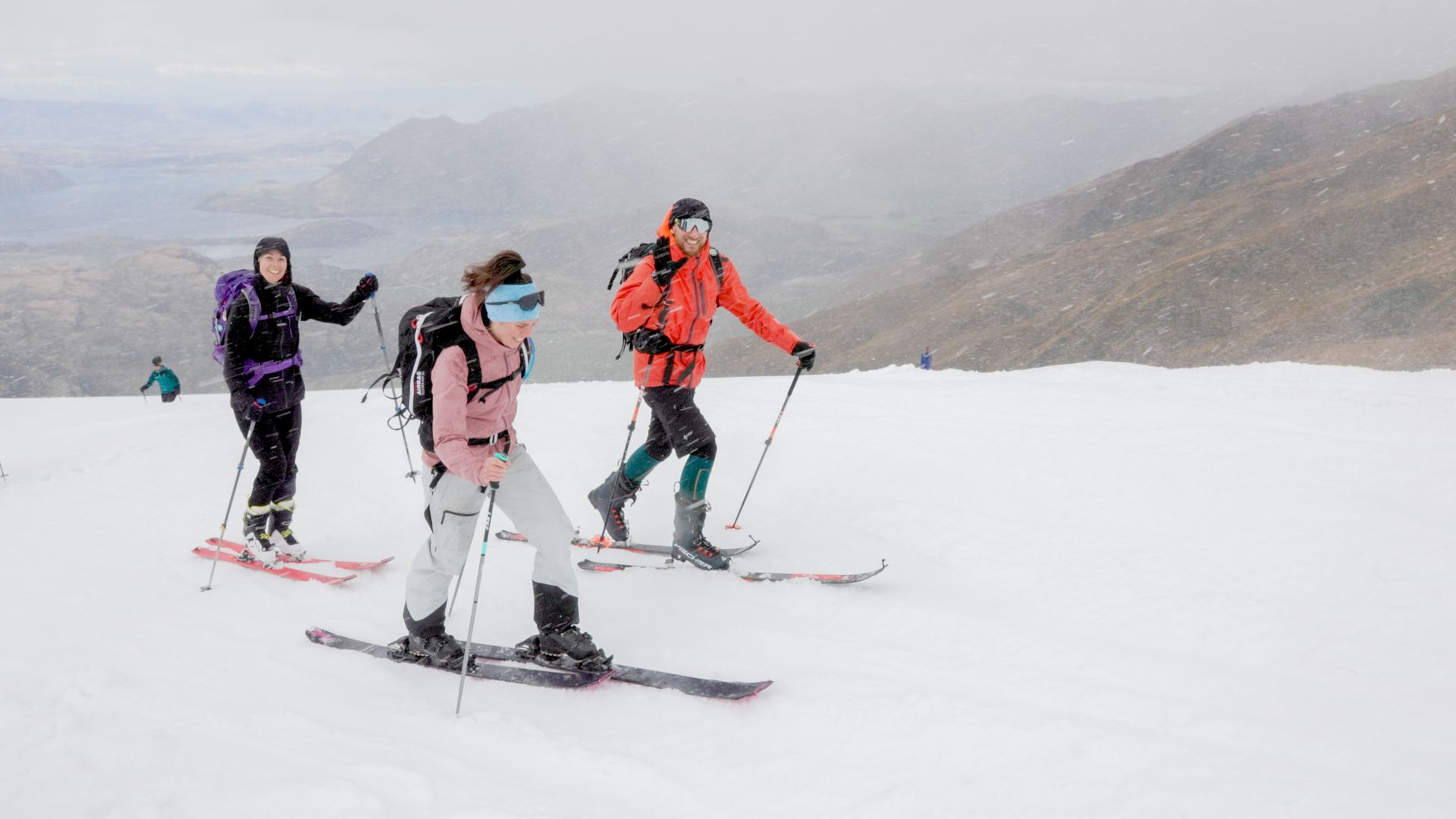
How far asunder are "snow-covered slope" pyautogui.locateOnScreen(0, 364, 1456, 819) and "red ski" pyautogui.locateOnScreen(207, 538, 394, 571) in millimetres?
244

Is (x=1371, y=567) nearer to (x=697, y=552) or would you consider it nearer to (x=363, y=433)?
(x=697, y=552)

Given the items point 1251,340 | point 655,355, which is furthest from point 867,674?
point 1251,340

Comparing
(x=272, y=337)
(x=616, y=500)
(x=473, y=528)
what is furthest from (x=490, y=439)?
(x=272, y=337)

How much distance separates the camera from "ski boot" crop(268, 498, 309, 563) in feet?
26.0

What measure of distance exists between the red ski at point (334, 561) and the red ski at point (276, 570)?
0.30 feet

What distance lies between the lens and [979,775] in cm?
417

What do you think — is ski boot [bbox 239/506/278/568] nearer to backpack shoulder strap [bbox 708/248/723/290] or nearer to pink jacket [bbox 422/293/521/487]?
pink jacket [bbox 422/293/521/487]

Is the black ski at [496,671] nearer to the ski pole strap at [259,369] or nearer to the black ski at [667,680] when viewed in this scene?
the black ski at [667,680]

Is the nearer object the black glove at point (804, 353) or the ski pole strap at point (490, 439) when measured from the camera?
the ski pole strap at point (490, 439)

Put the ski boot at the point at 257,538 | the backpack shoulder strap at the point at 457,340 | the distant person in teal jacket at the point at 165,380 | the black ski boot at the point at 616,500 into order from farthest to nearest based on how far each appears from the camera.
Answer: the distant person in teal jacket at the point at 165,380 → the black ski boot at the point at 616,500 → the ski boot at the point at 257,538 → the backpack shoulder strap at the point at 457,340

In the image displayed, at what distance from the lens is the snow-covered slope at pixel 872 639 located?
13.4ft

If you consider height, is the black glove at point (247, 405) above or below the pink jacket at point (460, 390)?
below

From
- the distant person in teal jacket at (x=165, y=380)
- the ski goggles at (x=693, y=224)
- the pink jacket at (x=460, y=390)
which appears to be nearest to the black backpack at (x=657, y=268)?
the ski goggles at (x=693, y=224)

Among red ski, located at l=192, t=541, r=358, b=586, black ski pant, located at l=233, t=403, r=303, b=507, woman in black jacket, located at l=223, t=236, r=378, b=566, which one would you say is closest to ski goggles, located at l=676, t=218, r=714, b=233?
woman in black jacket, located at l=223, t=236, r=378, b=566
